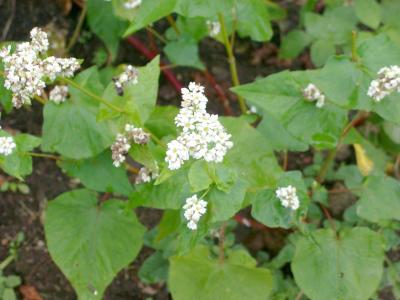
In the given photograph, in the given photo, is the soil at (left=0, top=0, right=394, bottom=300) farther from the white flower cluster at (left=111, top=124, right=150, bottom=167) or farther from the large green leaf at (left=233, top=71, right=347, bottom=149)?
the white flower cluster at (left=111, top=124, right=150, bottom=167)

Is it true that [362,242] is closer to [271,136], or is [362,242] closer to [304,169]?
[271,136]

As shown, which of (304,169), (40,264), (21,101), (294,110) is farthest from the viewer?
(304,169)

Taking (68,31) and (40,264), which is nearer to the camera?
(40,264)

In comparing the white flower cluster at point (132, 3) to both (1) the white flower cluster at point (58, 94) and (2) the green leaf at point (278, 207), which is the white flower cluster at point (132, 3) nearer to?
(1) the white flower cluster at point (58, 94)

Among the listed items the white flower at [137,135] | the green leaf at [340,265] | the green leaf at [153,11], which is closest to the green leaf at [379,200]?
the green leaf at [340,265]

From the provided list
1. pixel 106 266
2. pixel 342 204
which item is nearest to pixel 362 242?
pixel 342 204

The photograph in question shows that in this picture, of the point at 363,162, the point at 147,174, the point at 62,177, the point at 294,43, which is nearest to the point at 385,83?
the point at 147,174

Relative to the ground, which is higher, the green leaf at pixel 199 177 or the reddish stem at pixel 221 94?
the green leaf at pixel 199 177
